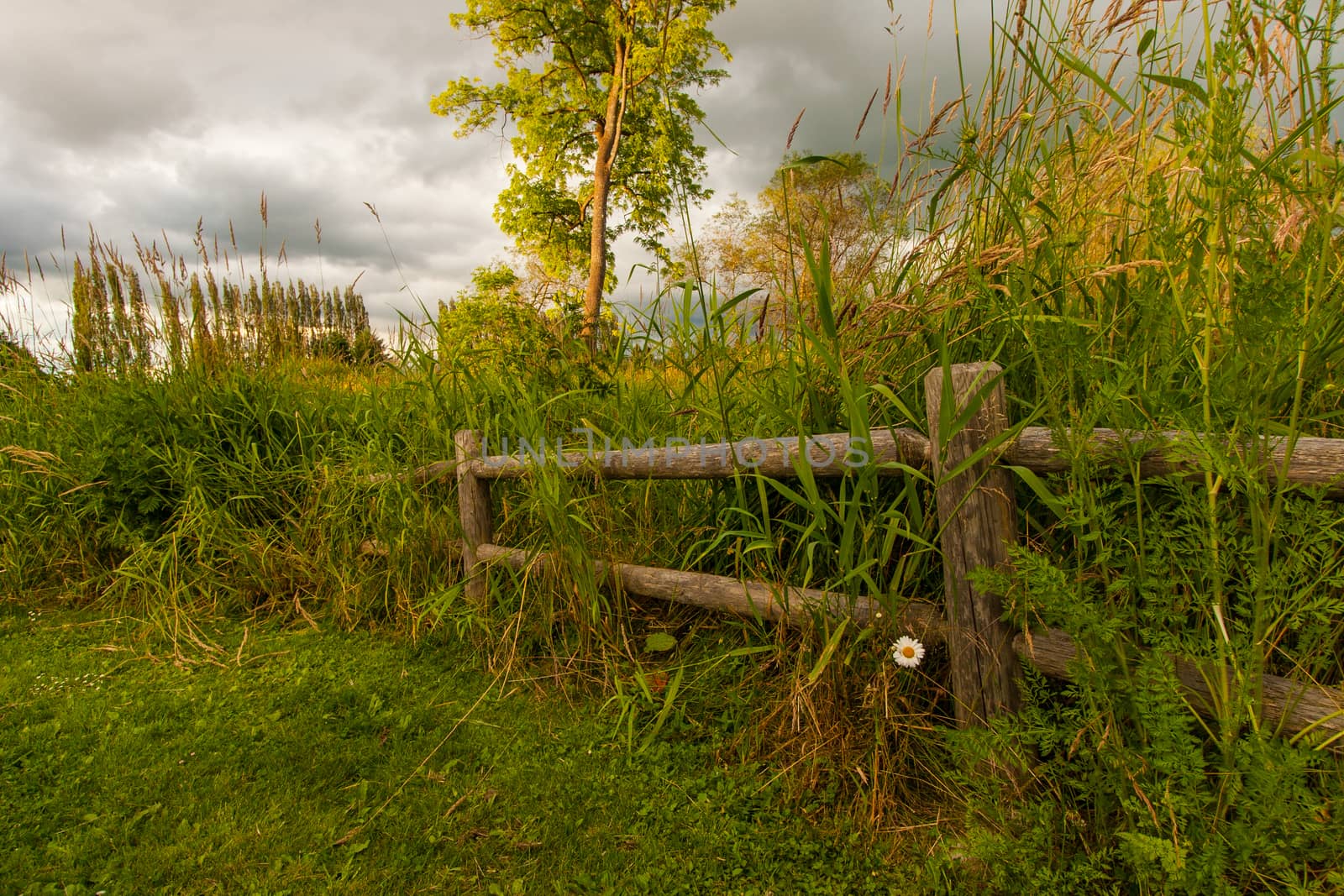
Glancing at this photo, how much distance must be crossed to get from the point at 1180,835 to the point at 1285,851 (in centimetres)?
18

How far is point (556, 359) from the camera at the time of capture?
3.48 m

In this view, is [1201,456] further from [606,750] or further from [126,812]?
[126,812]

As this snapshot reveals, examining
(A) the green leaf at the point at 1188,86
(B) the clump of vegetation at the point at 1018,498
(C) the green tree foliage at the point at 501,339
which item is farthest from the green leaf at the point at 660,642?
(A) the green leaf at the point at 1188,86

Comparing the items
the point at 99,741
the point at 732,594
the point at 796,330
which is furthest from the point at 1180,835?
the point at 99,741

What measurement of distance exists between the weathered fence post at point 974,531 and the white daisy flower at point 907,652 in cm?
11

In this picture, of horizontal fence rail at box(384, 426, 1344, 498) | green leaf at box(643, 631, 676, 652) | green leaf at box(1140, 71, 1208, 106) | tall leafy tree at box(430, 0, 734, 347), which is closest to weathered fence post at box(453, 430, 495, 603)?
horizontal fence rail at box(384, 426, 1344, 498)

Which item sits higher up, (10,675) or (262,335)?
(262,335)

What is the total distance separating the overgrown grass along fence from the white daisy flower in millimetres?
73

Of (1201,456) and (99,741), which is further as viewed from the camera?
(99,741)

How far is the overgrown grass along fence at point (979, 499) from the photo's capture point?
134cm

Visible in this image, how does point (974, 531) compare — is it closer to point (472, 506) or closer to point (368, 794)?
point (368, 794)

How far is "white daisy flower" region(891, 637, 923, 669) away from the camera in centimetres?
179

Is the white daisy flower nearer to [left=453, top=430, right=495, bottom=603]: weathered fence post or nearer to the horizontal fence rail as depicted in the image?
the horizontal fence rail

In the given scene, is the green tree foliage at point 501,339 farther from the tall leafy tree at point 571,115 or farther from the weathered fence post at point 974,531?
the tall leafy tree at point 571,115
